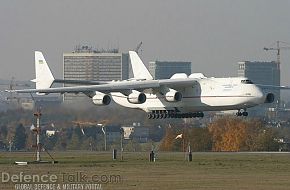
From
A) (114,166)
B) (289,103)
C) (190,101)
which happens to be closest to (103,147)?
(190,101)

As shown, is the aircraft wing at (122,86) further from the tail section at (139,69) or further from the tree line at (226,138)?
the tail section at (139,69)

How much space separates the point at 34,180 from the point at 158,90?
5059 cm

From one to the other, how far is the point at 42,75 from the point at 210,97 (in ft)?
51.1

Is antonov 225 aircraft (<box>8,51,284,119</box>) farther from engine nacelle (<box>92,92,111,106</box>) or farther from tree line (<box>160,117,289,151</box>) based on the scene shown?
tree line (<box>160,117,289,151</box>)

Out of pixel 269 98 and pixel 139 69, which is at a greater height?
pixel 139 69

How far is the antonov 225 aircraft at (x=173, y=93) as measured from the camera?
8712 cm

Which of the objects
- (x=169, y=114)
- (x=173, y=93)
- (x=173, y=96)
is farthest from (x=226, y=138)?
(x=173, y=96)

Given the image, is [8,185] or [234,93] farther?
[234,93]

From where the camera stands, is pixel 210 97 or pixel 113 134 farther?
pixel 113 134

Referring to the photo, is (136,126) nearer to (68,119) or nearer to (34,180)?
(68,119)

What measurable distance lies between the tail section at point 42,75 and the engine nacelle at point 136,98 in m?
8.10

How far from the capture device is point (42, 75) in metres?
94.3

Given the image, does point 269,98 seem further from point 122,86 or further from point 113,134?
point 113,134

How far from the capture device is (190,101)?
299ft
